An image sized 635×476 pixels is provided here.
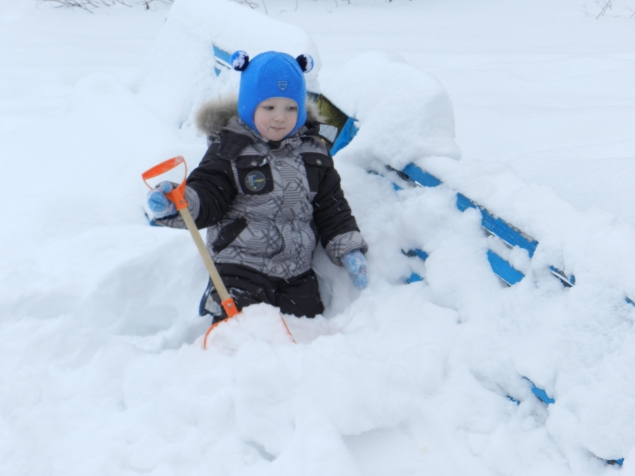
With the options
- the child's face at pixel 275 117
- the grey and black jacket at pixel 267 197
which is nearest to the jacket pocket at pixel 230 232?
the grey and black jacket at pixel 267 197

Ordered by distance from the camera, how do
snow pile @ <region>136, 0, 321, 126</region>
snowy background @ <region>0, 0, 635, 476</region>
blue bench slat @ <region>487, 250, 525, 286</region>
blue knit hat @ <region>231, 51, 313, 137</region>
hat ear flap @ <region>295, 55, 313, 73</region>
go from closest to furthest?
snowy background @ <region>0, 0, 635, 476</region> → blue bench slat @ <region>487, 250, 525, 286</region> → blue knit hat @ <region>231, 51, 313, 137</region> → hat ear flap @ <region>295, 55, 313, 73</region> → snow pile @ <region>136, 0, 321, 126</region>

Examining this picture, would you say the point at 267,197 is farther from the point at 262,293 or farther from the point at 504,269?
the point at 504,269

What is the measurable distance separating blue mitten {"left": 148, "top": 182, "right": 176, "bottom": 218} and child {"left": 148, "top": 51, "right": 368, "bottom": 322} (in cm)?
16

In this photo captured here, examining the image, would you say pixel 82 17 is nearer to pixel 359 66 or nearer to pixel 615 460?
pixel 359 66

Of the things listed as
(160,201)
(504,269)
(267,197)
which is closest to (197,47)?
(267,197)

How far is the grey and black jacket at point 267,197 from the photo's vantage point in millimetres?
1946

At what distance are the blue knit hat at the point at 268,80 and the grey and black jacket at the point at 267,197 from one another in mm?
87

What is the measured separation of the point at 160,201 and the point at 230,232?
14.9 inches

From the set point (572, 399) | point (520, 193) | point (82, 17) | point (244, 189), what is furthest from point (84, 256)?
point (82, 17)

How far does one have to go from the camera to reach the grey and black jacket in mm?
1946

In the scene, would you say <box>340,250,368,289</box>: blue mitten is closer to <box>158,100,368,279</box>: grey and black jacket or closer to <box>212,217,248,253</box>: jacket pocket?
<box>158,100,368,279</box>: grey and black jacket

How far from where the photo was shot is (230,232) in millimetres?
1994

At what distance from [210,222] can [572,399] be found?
50.7 inches

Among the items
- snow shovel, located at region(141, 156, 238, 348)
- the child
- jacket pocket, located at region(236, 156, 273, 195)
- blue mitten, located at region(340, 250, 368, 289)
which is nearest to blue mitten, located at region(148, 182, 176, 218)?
snow shovel, located at region(141, 156, 238, 348)
